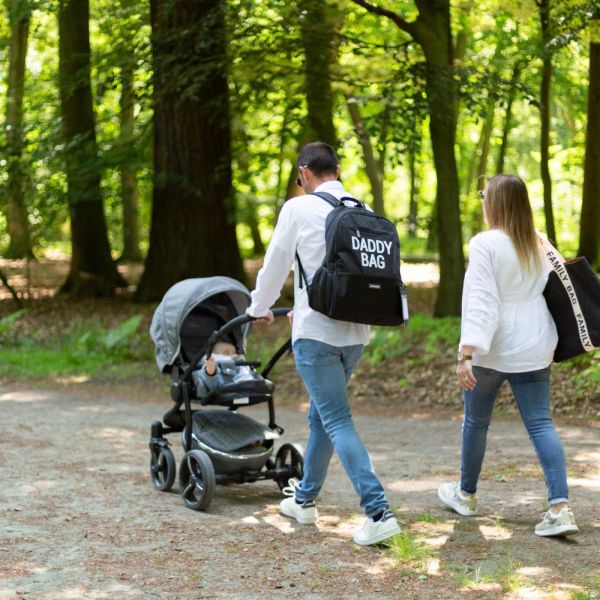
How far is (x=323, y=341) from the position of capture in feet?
18.1

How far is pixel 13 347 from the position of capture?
15695 mm

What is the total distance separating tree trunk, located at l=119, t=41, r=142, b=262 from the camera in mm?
16250

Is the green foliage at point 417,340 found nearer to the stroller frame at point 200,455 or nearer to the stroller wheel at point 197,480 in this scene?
the stroller frame at point 200,455

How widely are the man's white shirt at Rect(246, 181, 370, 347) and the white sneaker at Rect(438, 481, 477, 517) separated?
1.24 metres

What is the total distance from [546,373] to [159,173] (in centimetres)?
1259

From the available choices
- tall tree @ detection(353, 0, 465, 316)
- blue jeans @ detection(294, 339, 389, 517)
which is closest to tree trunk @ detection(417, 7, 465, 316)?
tall tree @ detection(353, 0, 465, 316)

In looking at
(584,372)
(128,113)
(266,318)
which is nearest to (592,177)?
(584,372)

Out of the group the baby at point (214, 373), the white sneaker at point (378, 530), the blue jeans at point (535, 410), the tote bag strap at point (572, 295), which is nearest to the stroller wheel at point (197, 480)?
the baby at point (214, 373)

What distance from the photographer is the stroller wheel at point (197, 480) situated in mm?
6344

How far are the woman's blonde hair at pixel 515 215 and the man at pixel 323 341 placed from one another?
33.0 inches

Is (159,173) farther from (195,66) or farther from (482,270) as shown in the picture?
(482,270)

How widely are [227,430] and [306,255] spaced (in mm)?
1695

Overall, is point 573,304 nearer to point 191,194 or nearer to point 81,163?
point 191,194

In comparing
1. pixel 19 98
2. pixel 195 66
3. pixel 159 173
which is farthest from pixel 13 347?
pixel 19 98
